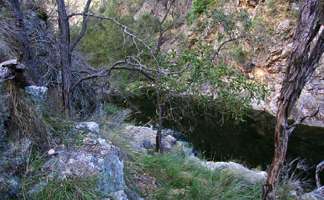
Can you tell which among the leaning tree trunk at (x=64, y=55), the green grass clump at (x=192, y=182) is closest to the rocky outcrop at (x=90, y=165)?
the green grass clump at (x=192, y=182)

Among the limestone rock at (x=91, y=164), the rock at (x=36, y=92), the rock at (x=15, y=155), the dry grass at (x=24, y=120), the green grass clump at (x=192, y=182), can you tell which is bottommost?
the green grass clump at (x=192, y=182)

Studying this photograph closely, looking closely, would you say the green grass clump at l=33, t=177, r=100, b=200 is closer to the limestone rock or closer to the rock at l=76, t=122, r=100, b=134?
the limestone rock

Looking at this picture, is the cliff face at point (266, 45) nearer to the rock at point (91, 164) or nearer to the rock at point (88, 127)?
the rock at point (88, 127)

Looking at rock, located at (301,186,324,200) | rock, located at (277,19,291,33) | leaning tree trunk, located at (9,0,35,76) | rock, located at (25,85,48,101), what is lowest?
rock, located at (301,186,324,200)

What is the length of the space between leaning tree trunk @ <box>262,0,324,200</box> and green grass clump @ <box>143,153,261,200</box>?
3.64 feet

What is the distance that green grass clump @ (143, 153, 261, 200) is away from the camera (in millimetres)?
4234

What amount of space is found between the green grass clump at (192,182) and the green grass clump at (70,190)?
0.93 m

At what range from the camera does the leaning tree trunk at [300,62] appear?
2865 mm

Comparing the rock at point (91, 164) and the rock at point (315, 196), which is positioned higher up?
the rock at point (91, 164)

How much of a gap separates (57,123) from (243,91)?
2.75m

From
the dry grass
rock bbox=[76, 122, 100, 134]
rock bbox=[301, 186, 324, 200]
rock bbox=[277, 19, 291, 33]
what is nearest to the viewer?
the dry grass

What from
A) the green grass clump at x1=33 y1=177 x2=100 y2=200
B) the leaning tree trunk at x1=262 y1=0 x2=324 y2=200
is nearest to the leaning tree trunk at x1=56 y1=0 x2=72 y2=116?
the green grass clump at x1=33 y1=177 x2=100 y2=200

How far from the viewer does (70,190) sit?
3109mm

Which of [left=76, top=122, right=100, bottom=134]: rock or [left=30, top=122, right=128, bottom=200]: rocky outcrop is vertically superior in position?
[left=76, top=122, right=100, bottom=134]: rock
